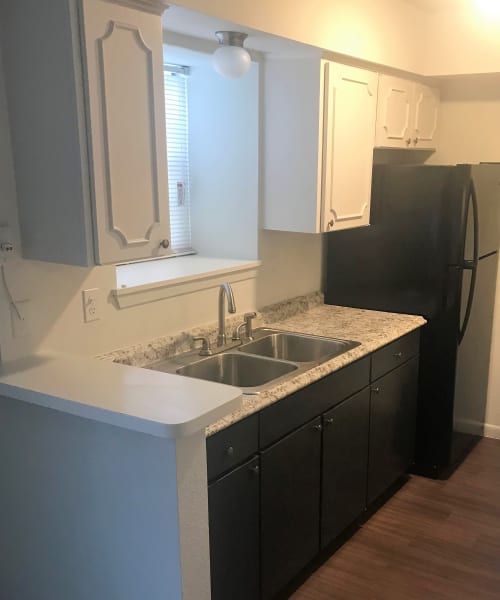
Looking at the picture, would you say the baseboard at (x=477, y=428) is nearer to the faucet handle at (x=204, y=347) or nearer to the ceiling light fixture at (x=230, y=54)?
the faucet handle at (x=204, y=347)

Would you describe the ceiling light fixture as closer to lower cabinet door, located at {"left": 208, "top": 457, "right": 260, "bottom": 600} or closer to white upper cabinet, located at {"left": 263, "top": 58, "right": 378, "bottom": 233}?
white upper cabinet, located at {"left": 263, "top": 58, "right": 378, "bottom": 233}

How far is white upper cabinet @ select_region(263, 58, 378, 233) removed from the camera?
8.88 ft

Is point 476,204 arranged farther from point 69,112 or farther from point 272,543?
point 69,112

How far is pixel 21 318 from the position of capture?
1.92 meters

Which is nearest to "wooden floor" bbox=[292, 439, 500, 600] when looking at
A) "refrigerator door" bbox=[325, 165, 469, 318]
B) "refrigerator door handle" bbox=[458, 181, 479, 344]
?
"refrigerator door handle" bbox=[458, 181, 479, 344]

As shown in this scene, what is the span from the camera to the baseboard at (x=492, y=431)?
385 centimetres

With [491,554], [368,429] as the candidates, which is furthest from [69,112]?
[491,554]

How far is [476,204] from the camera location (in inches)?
119

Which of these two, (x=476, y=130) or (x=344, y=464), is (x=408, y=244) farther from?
(x=344, y=464)

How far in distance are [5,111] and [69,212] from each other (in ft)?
1.20

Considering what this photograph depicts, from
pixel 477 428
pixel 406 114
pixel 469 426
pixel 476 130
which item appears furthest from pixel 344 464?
pixel 476 130

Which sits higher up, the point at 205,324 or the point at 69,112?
the point at 69,112

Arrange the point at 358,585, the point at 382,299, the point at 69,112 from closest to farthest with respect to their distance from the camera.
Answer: the point at 69,112 < the point at 358,585 < the point at 382,299

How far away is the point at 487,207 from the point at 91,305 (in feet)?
7.16
